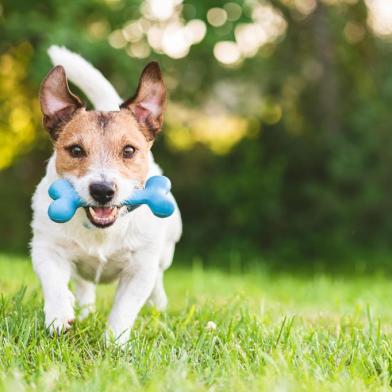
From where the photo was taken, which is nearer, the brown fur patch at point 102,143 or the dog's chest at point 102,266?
the brown fur patch at point 102,143

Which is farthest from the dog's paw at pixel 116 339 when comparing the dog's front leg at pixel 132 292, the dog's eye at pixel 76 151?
the dog's eye at pixel 76 151

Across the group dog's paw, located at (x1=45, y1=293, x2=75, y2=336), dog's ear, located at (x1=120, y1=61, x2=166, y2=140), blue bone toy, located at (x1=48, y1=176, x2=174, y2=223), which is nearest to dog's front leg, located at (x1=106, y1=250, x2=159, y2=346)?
dog's paw, located at (x1=45, y1=293, x2=75, y2=336)

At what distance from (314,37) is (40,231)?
39.8 feet

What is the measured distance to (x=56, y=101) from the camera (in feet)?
14.2

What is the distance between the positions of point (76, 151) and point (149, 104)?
0.68 meters

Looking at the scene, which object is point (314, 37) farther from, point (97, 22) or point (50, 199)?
point (50, 199)

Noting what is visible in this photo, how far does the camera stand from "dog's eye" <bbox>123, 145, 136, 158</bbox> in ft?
13.6

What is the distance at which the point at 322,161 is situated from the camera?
14.6m

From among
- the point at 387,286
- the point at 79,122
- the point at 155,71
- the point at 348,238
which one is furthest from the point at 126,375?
the point at 348,238

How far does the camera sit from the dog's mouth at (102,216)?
12.7 ft

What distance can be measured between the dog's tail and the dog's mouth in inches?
57.2

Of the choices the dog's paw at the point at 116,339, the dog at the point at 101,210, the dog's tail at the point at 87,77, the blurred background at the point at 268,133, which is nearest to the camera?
the dog's paw at the point at 116,339

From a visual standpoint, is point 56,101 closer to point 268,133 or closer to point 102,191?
point 102,191

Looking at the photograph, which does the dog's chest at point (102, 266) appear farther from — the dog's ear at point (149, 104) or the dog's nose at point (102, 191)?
the dog's ear at point (149, 104)
